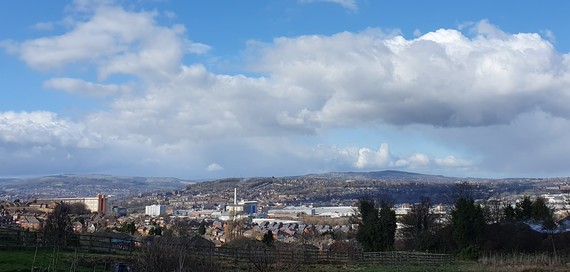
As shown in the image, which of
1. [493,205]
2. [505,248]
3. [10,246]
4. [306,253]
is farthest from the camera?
[493,205]

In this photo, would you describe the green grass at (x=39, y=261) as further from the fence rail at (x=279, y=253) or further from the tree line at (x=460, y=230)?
the tree line at (x=460, y=230)

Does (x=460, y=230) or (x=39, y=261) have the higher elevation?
(x=39, y=261)

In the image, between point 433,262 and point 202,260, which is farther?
point 433,262

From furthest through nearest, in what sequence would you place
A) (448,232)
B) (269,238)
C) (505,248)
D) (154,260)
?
(269,238) → (448,232) → (505,248) → (154,260)

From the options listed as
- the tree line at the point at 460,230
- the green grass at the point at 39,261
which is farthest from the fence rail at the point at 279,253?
the tree line at the point at 460,230

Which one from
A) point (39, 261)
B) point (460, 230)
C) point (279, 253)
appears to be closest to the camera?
point (39, 261)

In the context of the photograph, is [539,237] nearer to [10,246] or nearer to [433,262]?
[433,262]

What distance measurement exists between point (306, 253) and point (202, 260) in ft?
85.7

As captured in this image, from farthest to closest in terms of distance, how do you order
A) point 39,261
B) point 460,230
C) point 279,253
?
1. point 460,230
2. point 279,253
3. point 39,261

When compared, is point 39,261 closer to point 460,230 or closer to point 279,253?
point 279,253

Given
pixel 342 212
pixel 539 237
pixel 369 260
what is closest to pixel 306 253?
pixel 369 260

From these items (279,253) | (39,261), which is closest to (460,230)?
(279,253)

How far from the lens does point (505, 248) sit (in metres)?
51.6

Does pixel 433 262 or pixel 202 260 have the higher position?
pixel 202 260
